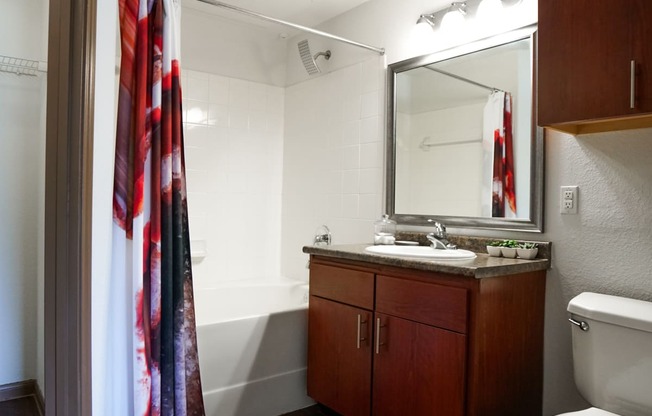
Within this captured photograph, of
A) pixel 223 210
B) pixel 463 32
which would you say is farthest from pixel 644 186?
pixel 223 210

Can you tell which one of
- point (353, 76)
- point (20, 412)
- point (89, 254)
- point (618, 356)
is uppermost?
point (353, 76)

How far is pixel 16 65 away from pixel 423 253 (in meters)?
1.68

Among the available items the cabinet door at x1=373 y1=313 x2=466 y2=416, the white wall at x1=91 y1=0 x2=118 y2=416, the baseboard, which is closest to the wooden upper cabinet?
the cabinet door at x1=373 y1=313 x2=466 y2=416

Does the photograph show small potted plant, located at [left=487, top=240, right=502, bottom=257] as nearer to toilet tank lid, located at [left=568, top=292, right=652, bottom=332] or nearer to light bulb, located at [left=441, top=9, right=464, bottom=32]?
toilet tank lid, located at [left=568, top=292, right=652, bottom=332]

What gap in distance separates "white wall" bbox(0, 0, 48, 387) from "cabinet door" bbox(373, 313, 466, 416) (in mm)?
1253

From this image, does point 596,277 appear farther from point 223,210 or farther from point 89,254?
point 223,210

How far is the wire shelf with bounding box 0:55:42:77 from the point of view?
1.57 m

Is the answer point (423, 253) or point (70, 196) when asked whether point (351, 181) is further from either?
point (70, 196)

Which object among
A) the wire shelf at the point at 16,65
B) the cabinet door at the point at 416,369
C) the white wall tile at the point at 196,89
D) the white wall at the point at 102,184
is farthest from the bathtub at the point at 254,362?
the white wall tile at the point at 196,89

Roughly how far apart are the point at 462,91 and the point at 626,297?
117 cm

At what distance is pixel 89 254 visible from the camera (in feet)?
4.52

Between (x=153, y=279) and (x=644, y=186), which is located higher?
(x=644, y=186)

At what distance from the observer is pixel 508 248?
78.0 inches

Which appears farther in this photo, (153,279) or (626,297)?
(626,297)
